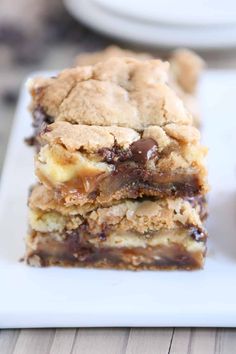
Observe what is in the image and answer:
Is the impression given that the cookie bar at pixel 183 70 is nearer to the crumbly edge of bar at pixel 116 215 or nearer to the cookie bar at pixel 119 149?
the cookie bar at pixel 119 149

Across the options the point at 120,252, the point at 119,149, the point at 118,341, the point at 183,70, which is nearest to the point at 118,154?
the point at 119,149

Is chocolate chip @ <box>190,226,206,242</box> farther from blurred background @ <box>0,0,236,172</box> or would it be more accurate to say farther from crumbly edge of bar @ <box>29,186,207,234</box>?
blurred background @ <box>0,0,236,172</box>

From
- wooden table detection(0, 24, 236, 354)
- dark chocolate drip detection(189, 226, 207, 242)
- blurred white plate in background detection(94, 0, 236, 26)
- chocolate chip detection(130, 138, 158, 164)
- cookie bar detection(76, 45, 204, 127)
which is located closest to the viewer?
wooden table detection(0, 24, 236, 354)

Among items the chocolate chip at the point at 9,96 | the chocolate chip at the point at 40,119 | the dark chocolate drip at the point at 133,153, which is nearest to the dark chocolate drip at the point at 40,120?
the chocolate chip at the point at 40,119

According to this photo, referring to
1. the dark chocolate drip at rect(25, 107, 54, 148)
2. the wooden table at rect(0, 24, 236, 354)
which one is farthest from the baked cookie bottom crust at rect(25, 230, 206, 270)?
the dark chocolate drip at rect(25, 107, 54, 148)

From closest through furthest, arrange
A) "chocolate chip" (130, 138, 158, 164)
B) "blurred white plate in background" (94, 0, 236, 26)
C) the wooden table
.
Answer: the wooden table
"chocolate chip" (130, 138, 158, 164)
"blurred white plate in background" (94, 0, 236, 26)
